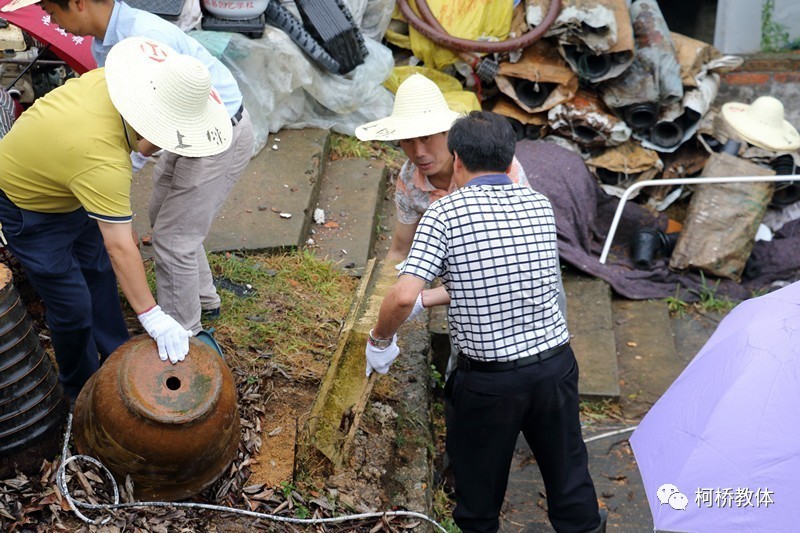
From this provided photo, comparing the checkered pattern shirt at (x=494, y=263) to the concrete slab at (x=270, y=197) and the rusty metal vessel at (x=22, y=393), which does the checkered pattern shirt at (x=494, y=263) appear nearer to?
the rusty metal vessel at (x=22, y=393)

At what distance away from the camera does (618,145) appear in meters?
8.13

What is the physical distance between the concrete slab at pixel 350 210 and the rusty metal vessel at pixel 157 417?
92.6 inches

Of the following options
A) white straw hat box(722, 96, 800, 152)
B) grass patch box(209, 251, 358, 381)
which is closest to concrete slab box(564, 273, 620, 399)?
white straw hat box(722, 96, 800, 152)

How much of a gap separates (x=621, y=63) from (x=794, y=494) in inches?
231

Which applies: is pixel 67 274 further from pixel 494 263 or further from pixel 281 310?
pixel 494 263

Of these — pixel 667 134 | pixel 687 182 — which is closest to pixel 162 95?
pixel 687 182

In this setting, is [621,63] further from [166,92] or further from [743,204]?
[166,92]

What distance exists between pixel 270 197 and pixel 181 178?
6.72 feet

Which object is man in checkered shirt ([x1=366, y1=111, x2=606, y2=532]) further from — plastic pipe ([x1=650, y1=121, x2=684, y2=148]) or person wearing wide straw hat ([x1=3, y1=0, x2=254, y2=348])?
plastic pipe ([x1=650, y1=121, x2=684, y2=148])

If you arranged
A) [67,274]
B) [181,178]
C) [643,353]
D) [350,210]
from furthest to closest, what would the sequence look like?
1. [350,210]
2. [643,353]
3. [181,178]
4. [67,274]

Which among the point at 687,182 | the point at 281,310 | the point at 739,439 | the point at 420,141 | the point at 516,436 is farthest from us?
the point at 687,182

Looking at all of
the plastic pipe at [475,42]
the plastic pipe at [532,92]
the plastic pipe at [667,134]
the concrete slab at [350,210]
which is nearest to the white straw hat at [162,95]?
the concrete slab at [350,210]

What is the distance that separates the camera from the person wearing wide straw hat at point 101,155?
329 cm

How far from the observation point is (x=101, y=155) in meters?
3.29
